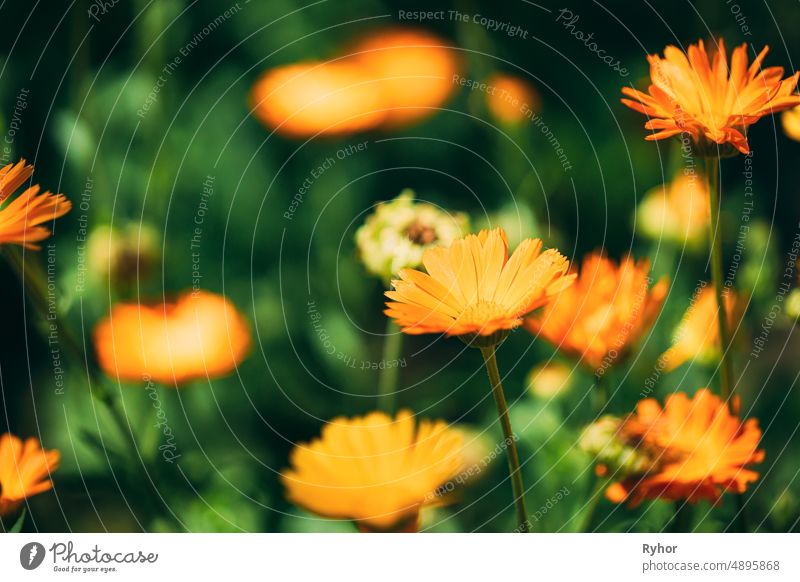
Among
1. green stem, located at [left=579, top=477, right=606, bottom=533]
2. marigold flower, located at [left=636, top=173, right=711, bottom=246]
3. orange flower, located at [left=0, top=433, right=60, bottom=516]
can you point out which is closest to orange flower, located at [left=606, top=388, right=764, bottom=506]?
green stem, located at [left=579, top=477, right=606, bottom=533]

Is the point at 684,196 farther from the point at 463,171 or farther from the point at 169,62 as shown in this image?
the point at 169,62

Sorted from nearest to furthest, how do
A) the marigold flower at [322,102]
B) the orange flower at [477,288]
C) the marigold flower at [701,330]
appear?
the orange flower at [477,288], the marigold flower at [701,330], the marigold flower at [322,102]

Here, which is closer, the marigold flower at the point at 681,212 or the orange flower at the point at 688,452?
the orange flower at the point at 688,452

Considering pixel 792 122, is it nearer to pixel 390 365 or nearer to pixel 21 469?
pixel 390 365

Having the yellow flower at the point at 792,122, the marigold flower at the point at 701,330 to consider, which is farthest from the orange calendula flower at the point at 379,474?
the yellow flower at the point at 792,122

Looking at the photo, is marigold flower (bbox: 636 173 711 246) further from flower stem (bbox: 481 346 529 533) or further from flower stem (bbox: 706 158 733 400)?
flower stem (bbox: 481 346 529 533)

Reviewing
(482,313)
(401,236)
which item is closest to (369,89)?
(401,236)

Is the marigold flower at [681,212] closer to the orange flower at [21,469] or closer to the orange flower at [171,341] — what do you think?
the orange flower at [171,341]
